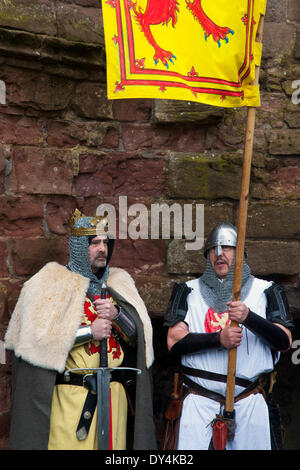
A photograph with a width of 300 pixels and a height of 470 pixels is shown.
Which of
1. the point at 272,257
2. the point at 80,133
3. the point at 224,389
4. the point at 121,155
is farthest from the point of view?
the point at 272,257

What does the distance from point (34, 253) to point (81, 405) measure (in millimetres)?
1318

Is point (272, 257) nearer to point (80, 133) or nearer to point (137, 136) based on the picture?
point (137, 136)

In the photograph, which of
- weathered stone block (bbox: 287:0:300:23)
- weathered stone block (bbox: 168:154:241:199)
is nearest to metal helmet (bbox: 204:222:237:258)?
weathered stone block (bbox: 168:154:241:199)

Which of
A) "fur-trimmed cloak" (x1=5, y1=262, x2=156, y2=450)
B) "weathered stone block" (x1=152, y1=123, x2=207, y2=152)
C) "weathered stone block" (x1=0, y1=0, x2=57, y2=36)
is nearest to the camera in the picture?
"fur-trimmed cloak" (x1=5, y1=262, x2=156, y2=450)

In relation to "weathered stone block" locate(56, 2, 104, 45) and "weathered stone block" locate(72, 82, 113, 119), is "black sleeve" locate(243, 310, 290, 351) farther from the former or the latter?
"weathered stone block" locate(56, 2, 104, 45)

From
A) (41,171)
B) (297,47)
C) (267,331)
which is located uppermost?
(297,47)

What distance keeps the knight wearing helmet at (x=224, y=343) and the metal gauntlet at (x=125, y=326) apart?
221 mm

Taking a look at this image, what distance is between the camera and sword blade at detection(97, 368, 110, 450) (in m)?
3.69

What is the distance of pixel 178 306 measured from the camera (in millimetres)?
3979

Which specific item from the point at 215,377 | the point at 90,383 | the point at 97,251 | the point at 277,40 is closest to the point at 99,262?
the point at 97,251

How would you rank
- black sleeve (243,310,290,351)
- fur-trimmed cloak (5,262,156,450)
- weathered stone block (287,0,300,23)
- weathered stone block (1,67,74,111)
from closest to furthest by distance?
fur-trimmed cloak (5,262,156,450), black sleeve (243,310,290,351), weathered stone block (1,67,74,111), weathered stone block (287,0,300,23)

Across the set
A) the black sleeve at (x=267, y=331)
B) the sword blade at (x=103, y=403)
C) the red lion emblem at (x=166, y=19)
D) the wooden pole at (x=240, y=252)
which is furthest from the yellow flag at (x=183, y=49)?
the sword blade at (x=103, y=403)

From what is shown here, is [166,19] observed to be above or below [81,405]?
above

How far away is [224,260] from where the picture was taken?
3963 mm
